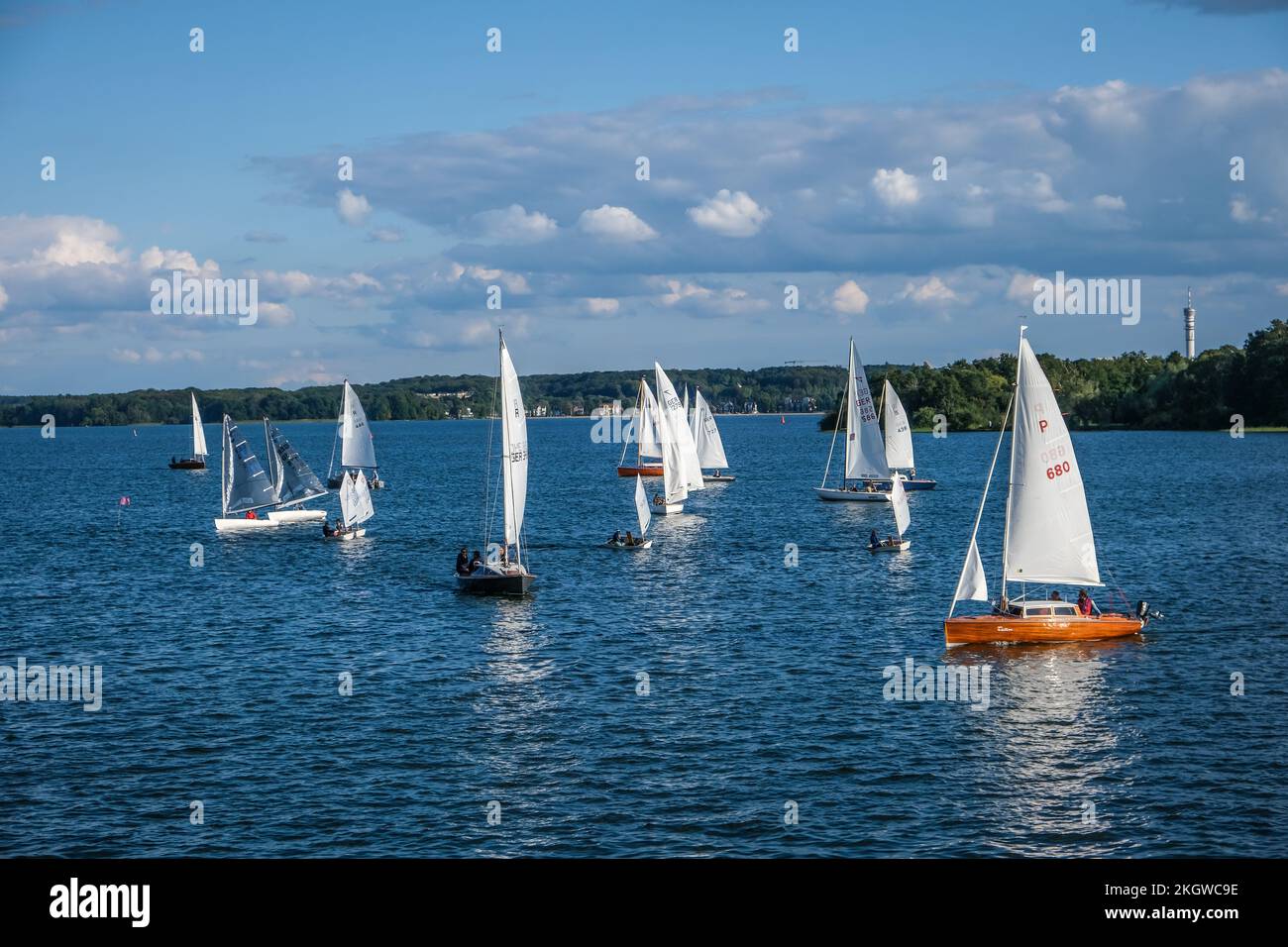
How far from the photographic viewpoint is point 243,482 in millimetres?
98312

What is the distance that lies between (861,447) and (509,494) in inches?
2134

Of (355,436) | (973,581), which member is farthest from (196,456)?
(973,581)

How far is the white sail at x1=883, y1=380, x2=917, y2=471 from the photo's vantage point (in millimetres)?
112625

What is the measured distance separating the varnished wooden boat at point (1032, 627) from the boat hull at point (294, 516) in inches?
2555

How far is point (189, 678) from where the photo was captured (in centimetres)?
4600

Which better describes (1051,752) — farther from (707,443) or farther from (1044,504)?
(707,443)

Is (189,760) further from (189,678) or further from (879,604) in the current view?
(879,604)

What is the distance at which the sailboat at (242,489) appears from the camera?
94938mm

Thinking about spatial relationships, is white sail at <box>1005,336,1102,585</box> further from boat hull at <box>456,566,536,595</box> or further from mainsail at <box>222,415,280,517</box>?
mainsail at <box>222,415,280,517</box>

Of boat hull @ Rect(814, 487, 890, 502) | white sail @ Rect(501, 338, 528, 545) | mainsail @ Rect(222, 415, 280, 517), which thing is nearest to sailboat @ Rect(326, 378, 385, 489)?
mainsail @ Rect(222, 415, 280, 517)

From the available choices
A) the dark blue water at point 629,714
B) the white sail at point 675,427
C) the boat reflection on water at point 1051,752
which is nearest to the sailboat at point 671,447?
the white sail at point 675,427

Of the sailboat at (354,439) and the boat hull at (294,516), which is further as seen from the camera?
the sailboat at (354,439)

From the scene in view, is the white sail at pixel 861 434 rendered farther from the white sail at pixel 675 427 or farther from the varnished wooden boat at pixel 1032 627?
the varnished wooden boat at pixel 1032 627
